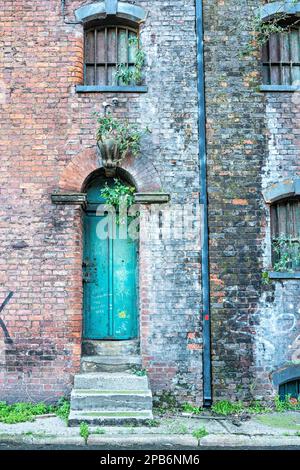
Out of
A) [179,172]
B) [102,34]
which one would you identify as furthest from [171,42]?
[179,172]

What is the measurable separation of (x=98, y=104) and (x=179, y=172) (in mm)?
1829

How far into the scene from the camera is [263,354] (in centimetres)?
821

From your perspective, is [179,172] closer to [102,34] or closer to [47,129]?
[47,129]

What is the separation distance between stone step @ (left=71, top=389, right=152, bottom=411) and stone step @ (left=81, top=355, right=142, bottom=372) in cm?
67

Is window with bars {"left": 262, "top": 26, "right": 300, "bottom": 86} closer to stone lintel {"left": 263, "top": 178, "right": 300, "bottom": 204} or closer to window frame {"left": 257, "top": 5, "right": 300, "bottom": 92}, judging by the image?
window frame {"left": 257, "top": 5, "right": 300, "bottom": 92}

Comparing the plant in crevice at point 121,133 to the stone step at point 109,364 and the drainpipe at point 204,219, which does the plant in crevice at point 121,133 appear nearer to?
the drainpipe at point 204,219

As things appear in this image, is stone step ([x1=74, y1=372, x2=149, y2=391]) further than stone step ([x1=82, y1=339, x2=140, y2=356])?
No

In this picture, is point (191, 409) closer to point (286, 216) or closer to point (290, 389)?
point (290, 389)

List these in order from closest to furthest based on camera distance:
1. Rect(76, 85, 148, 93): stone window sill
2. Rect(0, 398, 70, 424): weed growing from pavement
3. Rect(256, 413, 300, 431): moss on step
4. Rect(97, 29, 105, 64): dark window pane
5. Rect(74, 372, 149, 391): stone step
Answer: Rect(256, 413, 300, 431): moss on step → Rect(0, 398, 70, 424): weed growing from pavement → Rect(74, 372, 149, 391): stone step → Rect(76, 85, 148, 93): stone window sill → Rect(97, 29, 105, 64): dark window pane

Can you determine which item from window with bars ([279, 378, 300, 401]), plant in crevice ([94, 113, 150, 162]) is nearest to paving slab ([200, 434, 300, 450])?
window with bars ([279, 378, 300, 401])

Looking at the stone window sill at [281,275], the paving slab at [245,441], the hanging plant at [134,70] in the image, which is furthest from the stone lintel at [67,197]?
the paving slab at [245,441]

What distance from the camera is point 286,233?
342 inches

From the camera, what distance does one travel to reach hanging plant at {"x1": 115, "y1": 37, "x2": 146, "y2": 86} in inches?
343

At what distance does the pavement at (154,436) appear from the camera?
651cm
